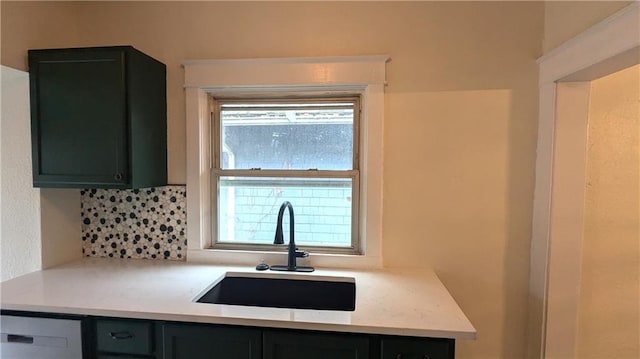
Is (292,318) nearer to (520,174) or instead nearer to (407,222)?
(407,222)

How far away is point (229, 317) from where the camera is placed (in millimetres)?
1256

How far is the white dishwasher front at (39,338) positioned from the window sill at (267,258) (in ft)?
2.17

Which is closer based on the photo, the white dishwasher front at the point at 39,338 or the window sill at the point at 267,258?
the white dishwasher front at the point at 39,338

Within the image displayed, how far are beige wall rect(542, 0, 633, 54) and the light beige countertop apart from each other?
1299mm

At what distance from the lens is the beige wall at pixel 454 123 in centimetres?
173

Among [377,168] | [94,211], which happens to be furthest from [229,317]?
[94,211]

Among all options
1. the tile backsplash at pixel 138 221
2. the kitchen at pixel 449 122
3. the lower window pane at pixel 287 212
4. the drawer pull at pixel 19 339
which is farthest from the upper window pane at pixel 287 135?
the drawer pull at pixel 19 339

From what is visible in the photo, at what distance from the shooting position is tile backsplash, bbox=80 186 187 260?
1.95m

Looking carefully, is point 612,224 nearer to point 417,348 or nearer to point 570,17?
point 570,17

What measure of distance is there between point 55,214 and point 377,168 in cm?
183

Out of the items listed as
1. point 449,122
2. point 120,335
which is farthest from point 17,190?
point 449,122

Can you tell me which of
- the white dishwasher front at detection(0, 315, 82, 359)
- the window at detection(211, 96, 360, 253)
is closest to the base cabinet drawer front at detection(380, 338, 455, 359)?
the window at detection(211, 96, 360, 253)

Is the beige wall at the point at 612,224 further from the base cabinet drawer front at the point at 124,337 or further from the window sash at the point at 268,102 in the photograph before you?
the base cabinet drawer front at the point at 124,337

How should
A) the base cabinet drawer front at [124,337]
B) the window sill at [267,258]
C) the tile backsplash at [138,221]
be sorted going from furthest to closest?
the tile backsplash at [138,221] < the window sill at [267,258] < the base cabinet drawer front at [124,337]
